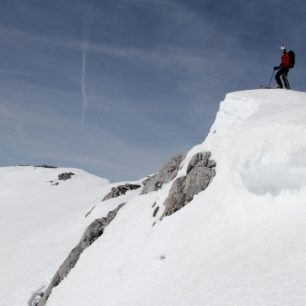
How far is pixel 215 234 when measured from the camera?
1655 cm

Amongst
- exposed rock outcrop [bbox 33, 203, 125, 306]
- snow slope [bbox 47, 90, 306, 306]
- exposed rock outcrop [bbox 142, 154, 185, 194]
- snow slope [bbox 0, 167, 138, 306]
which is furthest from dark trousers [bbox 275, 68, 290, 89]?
snow slope [bbox 0, 167, 138, 306]

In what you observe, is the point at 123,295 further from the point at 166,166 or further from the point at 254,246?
the point at 166,166

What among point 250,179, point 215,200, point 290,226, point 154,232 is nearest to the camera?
point 290,226

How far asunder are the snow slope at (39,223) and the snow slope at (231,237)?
6247 mm

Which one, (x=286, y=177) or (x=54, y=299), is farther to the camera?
(x=54, y=299)

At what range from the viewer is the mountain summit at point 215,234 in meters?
12.3

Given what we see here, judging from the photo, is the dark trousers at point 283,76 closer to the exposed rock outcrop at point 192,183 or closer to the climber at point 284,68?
the climber at point 284,68

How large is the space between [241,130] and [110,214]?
14.0 meters

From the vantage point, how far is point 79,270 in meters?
24.3

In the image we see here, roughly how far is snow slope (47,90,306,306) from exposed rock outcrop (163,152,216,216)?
581mm

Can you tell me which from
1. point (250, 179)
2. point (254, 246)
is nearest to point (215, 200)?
point (250, 179)

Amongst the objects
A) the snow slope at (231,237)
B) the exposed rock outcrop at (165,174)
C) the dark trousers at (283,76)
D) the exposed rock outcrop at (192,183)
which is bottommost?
the snow slope at (231,237)

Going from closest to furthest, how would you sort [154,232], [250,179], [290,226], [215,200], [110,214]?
[290,226], [250,179], [215,200], [154,232], [110,214]

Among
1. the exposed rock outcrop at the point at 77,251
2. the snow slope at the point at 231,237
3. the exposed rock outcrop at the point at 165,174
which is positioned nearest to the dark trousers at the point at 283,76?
the snow slope at the point at 231,237
